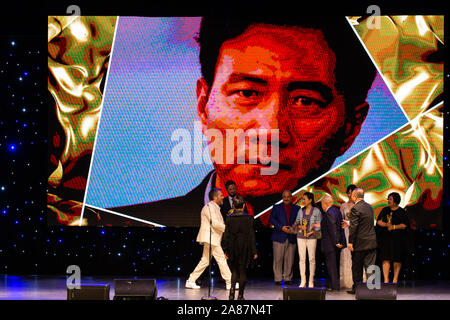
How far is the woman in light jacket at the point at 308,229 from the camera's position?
10023 millimetres

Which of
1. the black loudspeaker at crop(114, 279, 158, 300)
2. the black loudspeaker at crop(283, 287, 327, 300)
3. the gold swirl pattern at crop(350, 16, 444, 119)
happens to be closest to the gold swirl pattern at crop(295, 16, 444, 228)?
the gold swirl pattern at crop(350, 16, 444, 119)

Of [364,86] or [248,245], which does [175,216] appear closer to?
[248,245]

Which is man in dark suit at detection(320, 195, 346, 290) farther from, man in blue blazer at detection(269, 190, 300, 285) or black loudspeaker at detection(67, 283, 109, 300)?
black loudspeaker at detection(67, 283, 109, 300)

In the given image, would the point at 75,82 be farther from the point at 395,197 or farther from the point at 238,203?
the point at 395,197

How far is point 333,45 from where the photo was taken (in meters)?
10.8

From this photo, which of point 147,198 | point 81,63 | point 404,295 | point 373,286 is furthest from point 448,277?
point 81,63

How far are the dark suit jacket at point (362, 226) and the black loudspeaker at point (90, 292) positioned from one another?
11.3 feet

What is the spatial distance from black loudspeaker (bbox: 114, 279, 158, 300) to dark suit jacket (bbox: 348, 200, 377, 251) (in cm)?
295

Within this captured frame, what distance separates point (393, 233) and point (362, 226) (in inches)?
37.4

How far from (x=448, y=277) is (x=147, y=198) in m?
4.75

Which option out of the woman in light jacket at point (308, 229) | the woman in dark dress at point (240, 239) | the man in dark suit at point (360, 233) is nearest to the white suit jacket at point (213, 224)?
the woman in dark dress at point (240, 239)

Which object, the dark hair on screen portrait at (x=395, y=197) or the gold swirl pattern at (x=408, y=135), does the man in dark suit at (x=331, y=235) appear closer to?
the dark hair on screen portrait at (x=395, y=197)

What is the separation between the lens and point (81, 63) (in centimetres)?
1096

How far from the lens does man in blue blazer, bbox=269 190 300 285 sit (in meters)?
10.5
